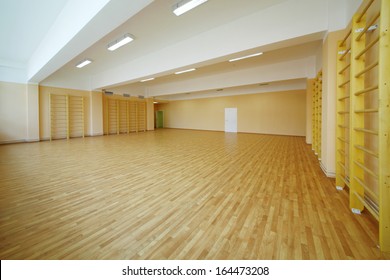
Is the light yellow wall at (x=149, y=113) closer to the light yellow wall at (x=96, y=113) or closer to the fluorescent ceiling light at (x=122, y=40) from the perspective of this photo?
the light yellow wall at (x=96, y=113)

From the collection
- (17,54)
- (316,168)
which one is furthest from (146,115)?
(316,168)

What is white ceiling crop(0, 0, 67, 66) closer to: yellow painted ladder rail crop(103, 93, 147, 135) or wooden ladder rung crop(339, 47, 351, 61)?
wooden ladder rung crop(339, 47, 351, 61)

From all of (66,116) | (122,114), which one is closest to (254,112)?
(122,114)

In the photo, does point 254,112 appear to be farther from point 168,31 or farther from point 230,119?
point 168,31

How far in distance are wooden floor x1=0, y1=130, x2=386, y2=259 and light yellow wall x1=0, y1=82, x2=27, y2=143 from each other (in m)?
5.97

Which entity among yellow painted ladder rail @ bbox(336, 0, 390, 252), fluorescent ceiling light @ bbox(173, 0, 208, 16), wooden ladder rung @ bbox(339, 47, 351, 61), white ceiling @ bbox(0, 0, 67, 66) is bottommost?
yellow painted ladder rail @ bbox(336, 0, 390, 252)

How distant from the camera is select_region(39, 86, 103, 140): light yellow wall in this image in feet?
27.8

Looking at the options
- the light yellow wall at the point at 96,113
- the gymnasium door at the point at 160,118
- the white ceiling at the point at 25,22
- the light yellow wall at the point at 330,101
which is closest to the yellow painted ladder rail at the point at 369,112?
the light yellow wall at the point at 330,101

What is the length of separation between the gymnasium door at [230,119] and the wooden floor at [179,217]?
9168 millimetres

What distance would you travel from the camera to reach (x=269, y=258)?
134cm

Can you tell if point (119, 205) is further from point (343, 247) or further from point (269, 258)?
point (343, 247)

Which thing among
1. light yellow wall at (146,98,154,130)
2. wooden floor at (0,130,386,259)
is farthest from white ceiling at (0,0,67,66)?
light yellow wall at (146,98,154,130)

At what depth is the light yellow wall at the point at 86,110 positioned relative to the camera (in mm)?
8469

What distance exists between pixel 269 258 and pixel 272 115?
35.4 ft
